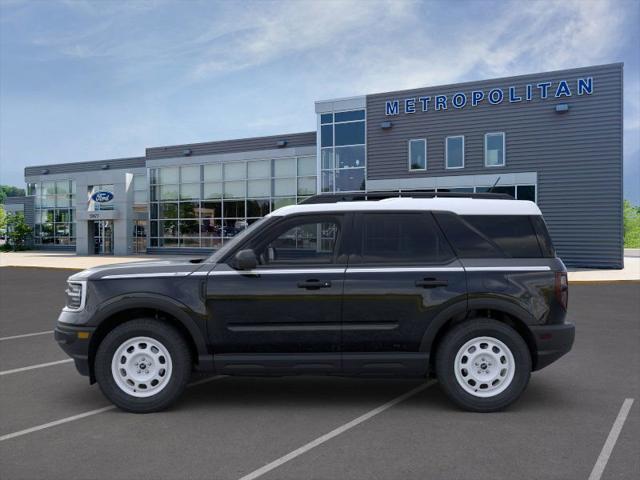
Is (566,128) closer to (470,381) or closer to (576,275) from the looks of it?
(576,275)

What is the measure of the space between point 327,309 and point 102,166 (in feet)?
145

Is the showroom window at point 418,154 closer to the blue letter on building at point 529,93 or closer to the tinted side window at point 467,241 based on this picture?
the blue letter on building at point 529,93

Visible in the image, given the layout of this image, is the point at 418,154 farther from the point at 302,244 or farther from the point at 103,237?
the point at 103,237

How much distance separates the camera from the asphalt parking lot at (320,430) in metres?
3.89

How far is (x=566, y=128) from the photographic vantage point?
24.3 metres

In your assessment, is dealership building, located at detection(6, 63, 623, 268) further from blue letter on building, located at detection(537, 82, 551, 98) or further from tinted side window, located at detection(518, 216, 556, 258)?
tinted side window, located at detection(518, 216, 556, 258)

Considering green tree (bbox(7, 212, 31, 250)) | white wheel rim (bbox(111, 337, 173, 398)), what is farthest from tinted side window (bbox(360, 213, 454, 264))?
green tree (bbox(7, 212, 31, 250))

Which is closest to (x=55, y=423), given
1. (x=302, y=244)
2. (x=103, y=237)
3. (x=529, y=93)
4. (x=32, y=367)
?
(x=32, y=367)

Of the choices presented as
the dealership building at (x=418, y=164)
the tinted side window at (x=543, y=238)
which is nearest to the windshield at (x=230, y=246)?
the tinted side window at (x=543, y=238)

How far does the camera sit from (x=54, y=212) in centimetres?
4734

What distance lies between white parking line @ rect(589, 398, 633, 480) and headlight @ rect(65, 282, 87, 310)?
14.0ft

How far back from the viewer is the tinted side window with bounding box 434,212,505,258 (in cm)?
532

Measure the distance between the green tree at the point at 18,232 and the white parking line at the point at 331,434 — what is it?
1932 inches

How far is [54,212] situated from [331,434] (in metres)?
48.0
